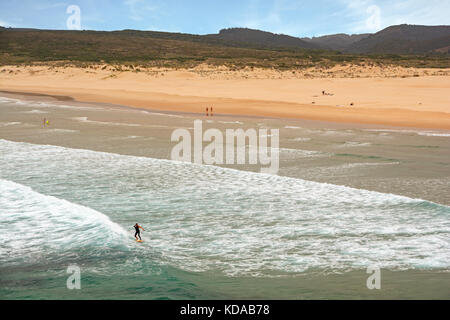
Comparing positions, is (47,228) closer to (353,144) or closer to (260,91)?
(353,144)

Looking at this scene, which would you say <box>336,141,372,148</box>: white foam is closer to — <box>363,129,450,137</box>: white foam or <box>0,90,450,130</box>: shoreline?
<box>363,129,450,137</box>: white foam

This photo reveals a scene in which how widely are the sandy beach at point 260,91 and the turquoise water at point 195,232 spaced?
15.8m

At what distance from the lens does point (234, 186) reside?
44.3ft

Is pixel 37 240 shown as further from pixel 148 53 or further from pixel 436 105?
pixel 148 53

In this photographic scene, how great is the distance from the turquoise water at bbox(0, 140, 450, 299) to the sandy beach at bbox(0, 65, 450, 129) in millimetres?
15798

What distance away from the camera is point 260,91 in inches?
1866

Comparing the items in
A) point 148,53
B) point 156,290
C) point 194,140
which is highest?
point 148,53

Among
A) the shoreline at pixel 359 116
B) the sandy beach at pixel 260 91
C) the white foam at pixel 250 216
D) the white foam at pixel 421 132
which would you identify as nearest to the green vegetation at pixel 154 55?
the sandy beach at pixel 260 91

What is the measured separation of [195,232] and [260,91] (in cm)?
3858

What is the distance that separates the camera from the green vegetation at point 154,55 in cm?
8125

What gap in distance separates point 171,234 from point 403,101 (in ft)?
98.9

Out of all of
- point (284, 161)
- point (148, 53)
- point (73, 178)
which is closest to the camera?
point (73, 178)

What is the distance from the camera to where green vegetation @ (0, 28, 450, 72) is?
8125cm

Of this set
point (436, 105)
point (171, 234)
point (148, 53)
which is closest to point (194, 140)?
point (171, 234)
